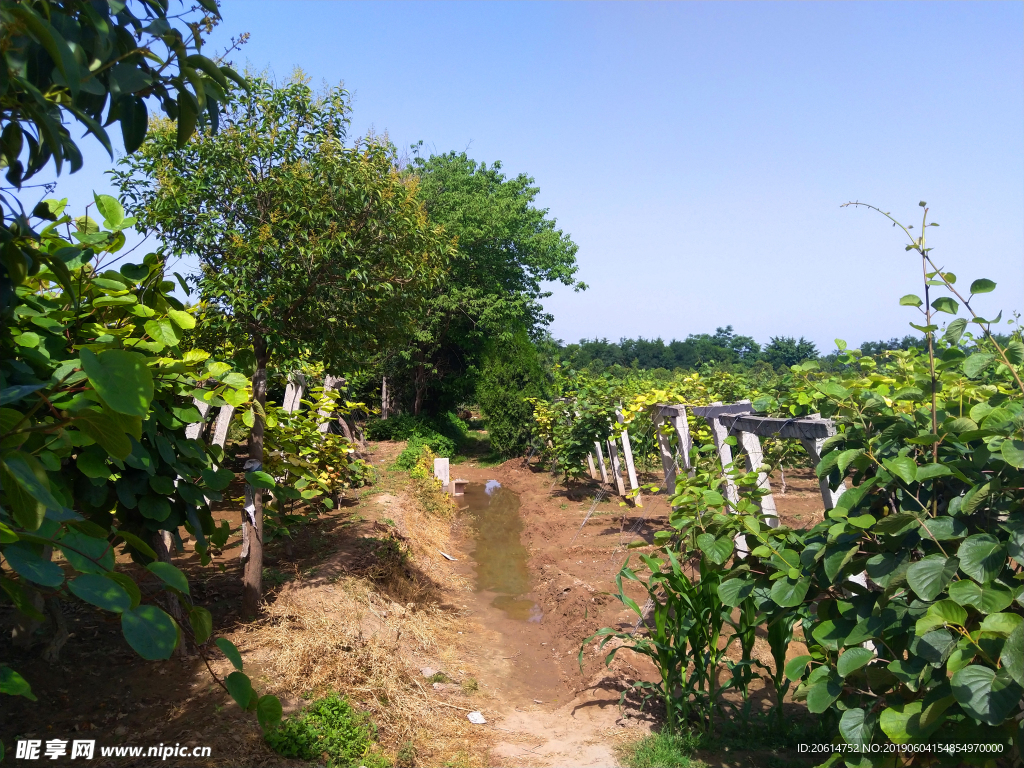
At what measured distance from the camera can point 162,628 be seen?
1.04m

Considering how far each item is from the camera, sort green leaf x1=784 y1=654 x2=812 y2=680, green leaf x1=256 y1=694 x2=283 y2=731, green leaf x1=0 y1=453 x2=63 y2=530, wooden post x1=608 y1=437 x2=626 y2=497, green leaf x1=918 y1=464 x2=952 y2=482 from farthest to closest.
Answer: wooden post x1=608 y1=437 x2=626 y2=497 < green leaf x1=784 y1=654 x2=812 y2=680 < green leaf x1=918 y1=464 x2=952 y2=482 < green leaf x1=256 y1=694 x2=283 y2=731 < green leaf x1=0 y1=453 x2=63 y2=530

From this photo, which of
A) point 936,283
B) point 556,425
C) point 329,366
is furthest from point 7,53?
point 556,425

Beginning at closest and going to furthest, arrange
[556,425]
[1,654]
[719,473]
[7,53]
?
[7,53]
[1,654]
[719,473]
[556,425]

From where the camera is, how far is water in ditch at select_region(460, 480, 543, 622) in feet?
26.3

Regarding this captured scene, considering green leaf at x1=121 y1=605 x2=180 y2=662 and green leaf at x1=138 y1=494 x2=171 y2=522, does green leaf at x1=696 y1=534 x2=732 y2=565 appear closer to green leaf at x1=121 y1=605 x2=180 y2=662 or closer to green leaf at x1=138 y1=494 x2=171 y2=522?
green leaf at x1=138 y1=494 x2=171 y2=522

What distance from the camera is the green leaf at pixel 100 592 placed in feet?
3.26

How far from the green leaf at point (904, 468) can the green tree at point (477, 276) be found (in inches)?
675

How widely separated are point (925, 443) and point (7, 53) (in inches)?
116

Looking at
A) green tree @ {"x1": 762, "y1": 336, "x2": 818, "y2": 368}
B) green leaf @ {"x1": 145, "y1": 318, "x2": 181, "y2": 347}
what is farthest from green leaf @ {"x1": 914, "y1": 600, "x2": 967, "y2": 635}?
green tree @ {"x1": 762, "y1": 336, "x2": 818, "y2": 368}

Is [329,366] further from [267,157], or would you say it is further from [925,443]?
[925,443]

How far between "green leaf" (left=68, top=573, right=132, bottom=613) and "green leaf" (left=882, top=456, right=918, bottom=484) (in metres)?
2.42

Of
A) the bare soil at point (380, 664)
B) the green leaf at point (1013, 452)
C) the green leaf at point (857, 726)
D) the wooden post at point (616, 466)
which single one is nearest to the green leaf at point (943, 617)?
the green leaf at point (1013, 452)

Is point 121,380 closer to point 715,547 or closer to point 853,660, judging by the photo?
point 853,660

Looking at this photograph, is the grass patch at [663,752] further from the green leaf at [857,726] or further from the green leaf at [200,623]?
the green leaf at [200,623]
